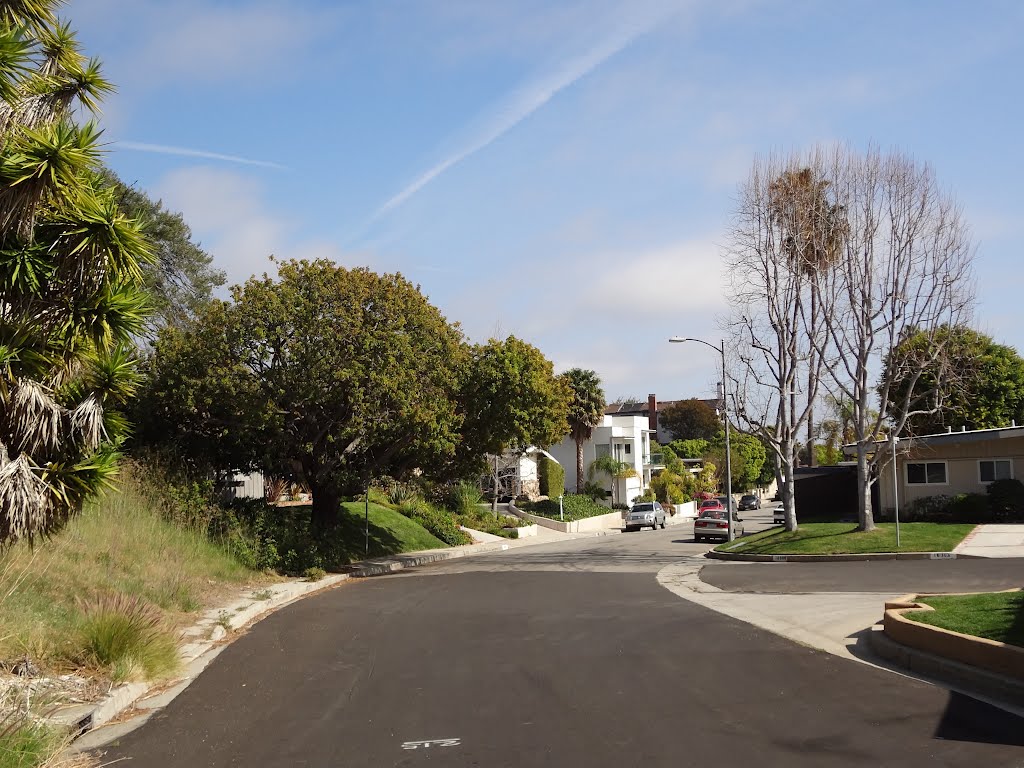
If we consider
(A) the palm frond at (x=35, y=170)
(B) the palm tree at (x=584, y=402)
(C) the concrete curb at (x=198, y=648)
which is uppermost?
(B) the palm tree at (x=584, y=402)

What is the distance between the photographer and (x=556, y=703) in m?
9.16

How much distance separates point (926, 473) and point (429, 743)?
3471 centimetres

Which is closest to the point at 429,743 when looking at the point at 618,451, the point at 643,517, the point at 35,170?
the point at 35,170

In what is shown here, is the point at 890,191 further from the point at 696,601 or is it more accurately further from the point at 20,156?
the point at 20,156

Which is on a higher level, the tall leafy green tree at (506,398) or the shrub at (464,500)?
the tall leafy green tree at (506,398)

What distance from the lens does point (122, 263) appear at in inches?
332

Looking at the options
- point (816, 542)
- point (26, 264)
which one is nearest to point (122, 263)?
point (26, 264)

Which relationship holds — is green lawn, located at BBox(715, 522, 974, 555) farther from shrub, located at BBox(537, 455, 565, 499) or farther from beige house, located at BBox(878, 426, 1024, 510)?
shrub, located at BBox(537, 455, 565, 499)

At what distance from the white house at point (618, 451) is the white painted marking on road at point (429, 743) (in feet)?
211

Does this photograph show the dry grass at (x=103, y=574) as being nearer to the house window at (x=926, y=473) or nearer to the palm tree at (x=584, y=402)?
the house window at (x=926, y=473)

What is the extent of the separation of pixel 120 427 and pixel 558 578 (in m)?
17.1

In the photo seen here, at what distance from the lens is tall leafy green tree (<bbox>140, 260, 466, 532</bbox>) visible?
25.9 metres

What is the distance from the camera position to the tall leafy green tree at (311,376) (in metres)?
25.9

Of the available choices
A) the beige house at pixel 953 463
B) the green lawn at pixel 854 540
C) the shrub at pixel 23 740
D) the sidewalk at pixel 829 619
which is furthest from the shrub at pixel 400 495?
the shrub at pixel 23 740
